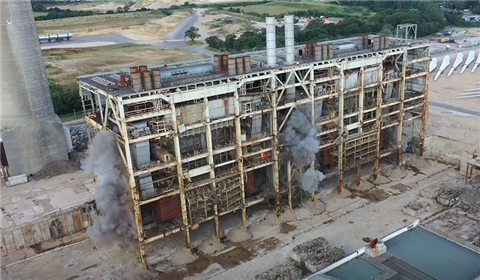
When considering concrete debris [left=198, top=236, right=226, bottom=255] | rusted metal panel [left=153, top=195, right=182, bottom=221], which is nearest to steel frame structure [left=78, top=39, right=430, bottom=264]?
rusted metal panel [left=153, top=195, right=182, bottom=221]

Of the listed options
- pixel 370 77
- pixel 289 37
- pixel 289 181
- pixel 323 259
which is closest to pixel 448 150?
pixel 370 77

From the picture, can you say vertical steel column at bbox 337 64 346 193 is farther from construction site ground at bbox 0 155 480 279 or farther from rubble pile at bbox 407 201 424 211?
rubble pile at bbox 407 201 424 211

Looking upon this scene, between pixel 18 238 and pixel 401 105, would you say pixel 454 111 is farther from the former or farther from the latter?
pixel 18 238

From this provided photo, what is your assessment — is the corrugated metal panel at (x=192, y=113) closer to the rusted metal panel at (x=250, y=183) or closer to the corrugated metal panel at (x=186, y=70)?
the corrugated metal panel at (x=186, y=70)

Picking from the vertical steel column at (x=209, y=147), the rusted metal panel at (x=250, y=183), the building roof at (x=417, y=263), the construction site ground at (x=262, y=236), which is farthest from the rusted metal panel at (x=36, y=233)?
the building roof at (x=417, y=263)

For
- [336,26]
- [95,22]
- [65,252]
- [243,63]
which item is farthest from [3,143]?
[95,22]

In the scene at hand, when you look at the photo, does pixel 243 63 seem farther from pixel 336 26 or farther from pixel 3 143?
pixel 336 26
